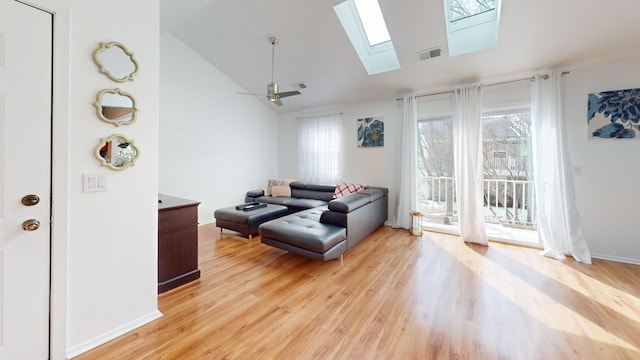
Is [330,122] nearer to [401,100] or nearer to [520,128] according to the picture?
[401,100]

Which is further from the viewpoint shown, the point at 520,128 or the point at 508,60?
the point at 520,128

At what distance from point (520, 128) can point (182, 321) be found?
4.98 meters

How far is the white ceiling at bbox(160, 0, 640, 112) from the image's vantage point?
262cm

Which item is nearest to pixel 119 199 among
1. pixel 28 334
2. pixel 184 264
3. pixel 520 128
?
pixel 28 334

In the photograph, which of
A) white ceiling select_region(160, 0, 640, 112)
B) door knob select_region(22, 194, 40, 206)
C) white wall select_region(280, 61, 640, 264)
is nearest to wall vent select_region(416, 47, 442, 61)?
white ceiling select_region(160, 0, 640, 112)

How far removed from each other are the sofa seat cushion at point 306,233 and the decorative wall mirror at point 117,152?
169 cm

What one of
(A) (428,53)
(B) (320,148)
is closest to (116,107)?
(A) (428,53)

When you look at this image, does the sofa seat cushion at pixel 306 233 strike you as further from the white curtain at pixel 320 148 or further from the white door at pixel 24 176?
the white curtain at pixel 320 148

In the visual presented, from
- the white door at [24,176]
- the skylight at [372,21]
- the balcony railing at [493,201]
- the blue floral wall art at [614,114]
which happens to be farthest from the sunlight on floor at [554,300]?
the white door at [24,176]

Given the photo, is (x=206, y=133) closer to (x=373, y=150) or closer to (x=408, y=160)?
(x=373, y=150)

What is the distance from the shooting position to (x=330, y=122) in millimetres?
5414

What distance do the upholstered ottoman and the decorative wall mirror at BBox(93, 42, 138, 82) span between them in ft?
6.72

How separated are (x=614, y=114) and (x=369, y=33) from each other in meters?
3.29

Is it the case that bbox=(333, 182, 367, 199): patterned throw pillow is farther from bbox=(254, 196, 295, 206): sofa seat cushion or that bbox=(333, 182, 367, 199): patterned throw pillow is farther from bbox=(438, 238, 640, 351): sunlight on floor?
bbox=(438, 238, 640, 351): sunlight on floor
